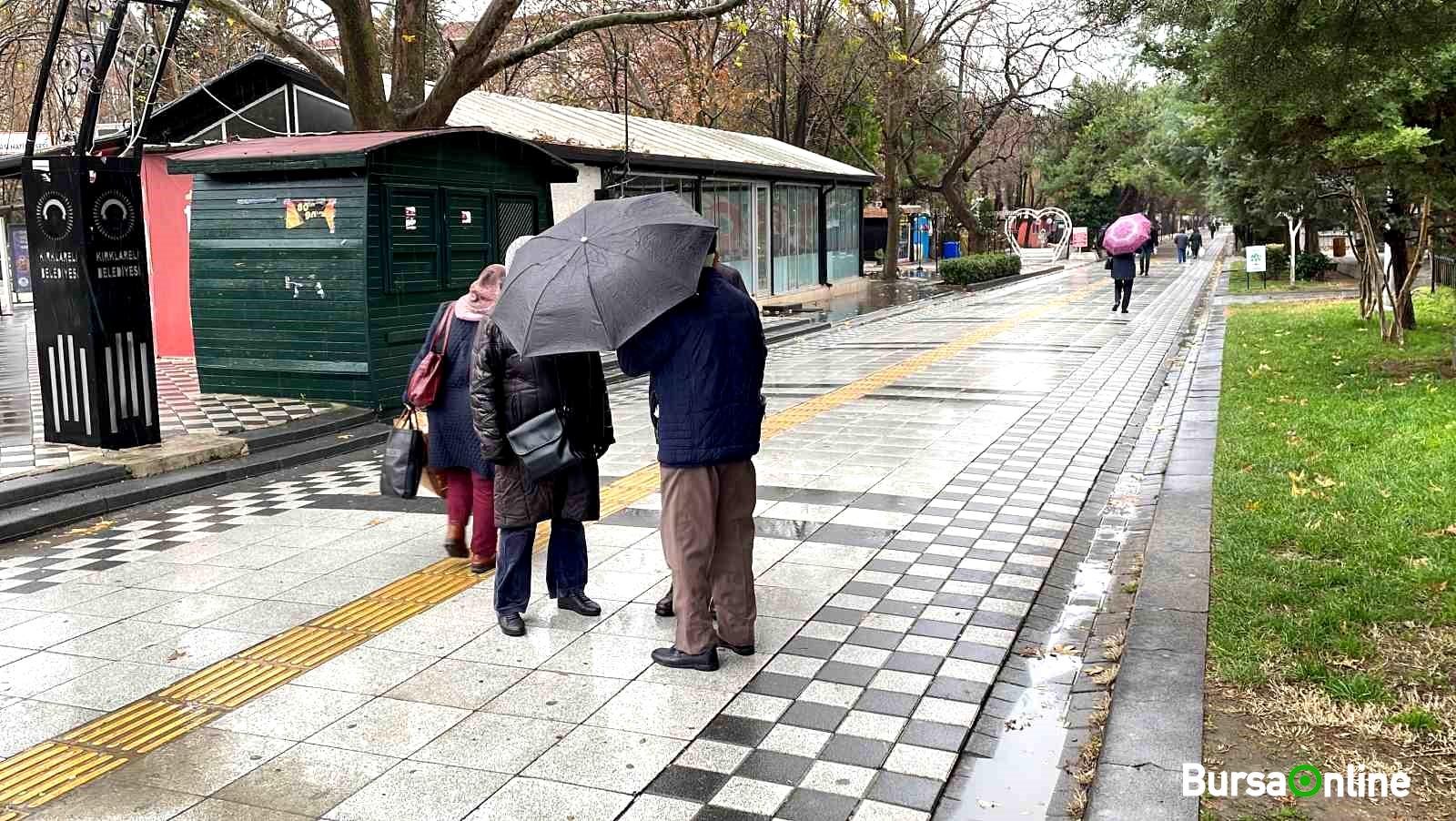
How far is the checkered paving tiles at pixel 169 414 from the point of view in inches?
365

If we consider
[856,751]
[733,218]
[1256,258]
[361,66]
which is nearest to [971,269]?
[1256,258]

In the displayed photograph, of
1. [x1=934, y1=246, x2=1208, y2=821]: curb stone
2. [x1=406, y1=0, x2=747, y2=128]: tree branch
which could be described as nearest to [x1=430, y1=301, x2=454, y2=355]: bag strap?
[x1=934, y1=246, x2=1208, y2=821]: curb stone

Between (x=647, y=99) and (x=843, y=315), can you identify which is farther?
(x=647, y=99)

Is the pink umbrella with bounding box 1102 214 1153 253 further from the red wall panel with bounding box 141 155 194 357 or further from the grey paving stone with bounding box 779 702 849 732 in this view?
the grey paving stone with bounding box 779 702 849 732

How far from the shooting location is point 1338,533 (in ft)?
21.1

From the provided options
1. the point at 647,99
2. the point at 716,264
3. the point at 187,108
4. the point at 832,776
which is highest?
the point at 647,99

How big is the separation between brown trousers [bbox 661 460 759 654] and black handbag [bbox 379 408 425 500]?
197 cm

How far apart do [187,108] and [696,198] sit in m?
8.93

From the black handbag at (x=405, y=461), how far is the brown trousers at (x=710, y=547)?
1.97m

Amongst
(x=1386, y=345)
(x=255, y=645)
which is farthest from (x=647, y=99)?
(x=255, y=645)

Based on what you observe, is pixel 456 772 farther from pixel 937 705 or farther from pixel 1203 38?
pixel 1203 38

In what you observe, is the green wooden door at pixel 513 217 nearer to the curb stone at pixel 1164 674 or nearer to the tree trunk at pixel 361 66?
the tree trunk at pixel 361 66

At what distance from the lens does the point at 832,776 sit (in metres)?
4.11

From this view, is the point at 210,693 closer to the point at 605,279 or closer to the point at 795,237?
the point at 605,279
